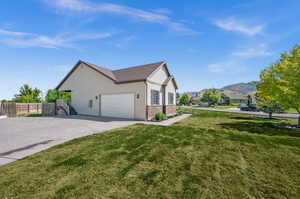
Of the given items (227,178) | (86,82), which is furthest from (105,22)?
(227,178)

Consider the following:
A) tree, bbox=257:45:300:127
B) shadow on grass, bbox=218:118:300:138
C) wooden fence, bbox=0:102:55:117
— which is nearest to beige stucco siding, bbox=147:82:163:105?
shadow on grass, bbox=218:118:300:138

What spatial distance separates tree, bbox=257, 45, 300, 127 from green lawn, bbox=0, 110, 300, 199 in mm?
5687

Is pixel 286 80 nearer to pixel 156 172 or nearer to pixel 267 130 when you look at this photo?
pixel 267 130

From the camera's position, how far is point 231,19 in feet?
30.4

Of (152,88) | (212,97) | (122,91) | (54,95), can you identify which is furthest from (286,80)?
(212,97)

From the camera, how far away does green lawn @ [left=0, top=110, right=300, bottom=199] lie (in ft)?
7.22

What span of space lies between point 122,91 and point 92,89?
422 cm

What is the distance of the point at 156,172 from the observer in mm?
2865

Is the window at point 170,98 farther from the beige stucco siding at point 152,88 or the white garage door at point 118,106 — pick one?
the white garage door at point 118,106

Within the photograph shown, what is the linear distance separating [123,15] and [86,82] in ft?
27.2

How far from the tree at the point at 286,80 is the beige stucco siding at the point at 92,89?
9646mm

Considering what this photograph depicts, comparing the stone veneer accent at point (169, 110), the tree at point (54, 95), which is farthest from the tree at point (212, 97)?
the tree at point (54, 95)

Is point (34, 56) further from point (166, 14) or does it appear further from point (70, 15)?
point (166, 14)

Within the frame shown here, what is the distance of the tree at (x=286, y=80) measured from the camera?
25.7 feet
